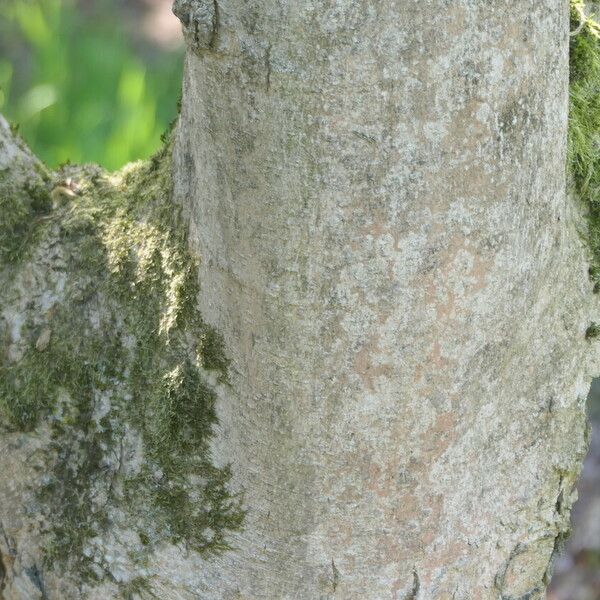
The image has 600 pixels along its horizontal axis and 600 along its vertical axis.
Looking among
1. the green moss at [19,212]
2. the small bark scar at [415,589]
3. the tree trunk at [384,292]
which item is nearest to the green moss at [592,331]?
the tree trunk at [384,292]

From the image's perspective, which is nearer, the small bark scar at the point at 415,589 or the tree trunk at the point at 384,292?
the tree trunk at the point at 384,292

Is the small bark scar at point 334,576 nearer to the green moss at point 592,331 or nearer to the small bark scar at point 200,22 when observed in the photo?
the green moss at point 592,331

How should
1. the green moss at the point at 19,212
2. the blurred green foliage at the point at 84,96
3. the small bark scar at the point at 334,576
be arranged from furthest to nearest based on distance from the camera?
the blurred green foliage at the point at 84,96
the green moss at the point at 19,212
the small bark scar at the point at 334,576

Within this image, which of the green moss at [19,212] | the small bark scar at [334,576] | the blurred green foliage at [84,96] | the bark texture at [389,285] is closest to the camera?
the bark texture at [389,285]

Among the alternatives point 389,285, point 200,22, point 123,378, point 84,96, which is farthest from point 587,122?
point 84,96

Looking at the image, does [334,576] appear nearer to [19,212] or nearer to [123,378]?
[123,378]

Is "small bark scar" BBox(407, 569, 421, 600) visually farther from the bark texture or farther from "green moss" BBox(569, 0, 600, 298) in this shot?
"green moss" BBox(569, 0, 600, 298)

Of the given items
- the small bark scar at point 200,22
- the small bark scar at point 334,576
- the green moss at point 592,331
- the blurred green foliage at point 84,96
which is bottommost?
the small bark scar at point 334,576
